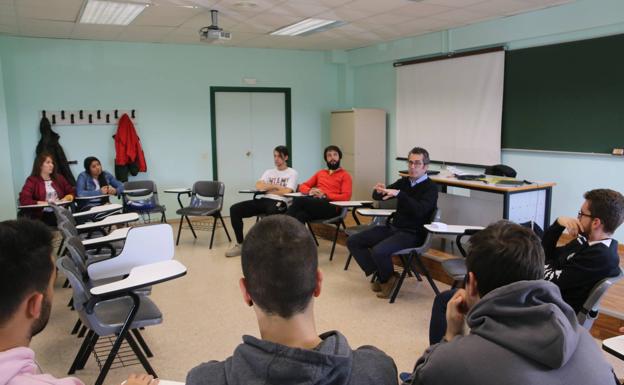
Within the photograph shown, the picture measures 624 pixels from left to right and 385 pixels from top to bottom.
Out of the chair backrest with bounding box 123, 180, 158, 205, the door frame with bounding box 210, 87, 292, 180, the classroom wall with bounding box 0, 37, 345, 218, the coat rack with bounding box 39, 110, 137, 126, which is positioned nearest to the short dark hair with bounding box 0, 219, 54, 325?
the chair backrest with bounding box 123, 180, 158, 205

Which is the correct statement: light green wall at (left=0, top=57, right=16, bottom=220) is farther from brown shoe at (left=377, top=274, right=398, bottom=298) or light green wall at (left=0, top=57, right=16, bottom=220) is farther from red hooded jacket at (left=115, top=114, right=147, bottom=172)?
brown shoe at (left=377, top=274, right=398, bottom=298)

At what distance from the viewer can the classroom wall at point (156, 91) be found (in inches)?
243

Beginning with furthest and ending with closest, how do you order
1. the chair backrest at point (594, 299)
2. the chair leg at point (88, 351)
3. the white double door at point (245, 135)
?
the white double door at point (245, 135)
the chair leg at point (88, 351)
the chair backrest at point (594, 299)

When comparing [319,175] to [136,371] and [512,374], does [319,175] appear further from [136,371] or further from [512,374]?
[512,374]

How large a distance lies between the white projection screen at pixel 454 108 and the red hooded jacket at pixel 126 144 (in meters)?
3.81

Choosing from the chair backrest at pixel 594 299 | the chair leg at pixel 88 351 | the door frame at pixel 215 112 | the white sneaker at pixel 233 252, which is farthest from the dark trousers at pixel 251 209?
the chair backrest at pixel 594 299

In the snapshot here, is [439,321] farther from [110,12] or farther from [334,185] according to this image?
[110,12]

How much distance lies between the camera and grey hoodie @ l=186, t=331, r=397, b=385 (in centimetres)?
95

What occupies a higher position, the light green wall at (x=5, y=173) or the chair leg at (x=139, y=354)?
the light green wall at (x=5, y=173)

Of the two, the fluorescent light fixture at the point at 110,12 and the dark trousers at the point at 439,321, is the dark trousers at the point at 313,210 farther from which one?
the dark trousers at the point at 439,321

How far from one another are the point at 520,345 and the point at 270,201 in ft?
15.4

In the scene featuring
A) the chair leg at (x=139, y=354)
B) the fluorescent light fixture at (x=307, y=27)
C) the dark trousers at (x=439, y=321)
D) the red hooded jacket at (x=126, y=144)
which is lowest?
the chair leg at (x=139, y=354)

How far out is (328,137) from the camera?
8.34 m

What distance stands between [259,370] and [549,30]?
17.5ft
